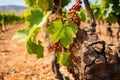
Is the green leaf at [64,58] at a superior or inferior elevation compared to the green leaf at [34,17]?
inferior

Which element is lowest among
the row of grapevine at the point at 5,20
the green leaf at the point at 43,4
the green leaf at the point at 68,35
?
the row of grapevine at the point at 5,20

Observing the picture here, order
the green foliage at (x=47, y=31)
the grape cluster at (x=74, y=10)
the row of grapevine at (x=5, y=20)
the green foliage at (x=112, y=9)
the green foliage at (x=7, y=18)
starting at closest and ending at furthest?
the green foliage at (x=47, y=31) → the grape cluster at (x=74, y=10) → the green foliage at (x=112, y=9) → the row of grapevine at (x=5, y=20) → the green foliage at (x=7, y=18)

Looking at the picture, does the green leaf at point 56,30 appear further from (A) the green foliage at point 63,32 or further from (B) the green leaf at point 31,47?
(B) the green leaf at point 31,47

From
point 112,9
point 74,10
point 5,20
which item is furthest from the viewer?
point 5,20

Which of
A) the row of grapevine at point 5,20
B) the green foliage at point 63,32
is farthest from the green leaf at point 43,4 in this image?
the row of grapevine at point 5,20

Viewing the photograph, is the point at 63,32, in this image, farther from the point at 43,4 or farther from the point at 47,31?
the point at 43,4

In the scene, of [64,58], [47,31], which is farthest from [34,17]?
[64,58]

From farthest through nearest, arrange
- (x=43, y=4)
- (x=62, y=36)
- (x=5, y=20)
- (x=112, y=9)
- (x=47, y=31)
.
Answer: (x=5, y=20) → (x=112, y=9) → (x=43, y=4) → (x=47, y=31) → (x=62, y=36)

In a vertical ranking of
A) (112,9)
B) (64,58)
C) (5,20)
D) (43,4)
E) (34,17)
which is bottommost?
(5,20)

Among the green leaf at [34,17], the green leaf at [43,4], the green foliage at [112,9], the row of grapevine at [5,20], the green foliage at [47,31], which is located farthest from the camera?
the row of grapevine at [5,20]

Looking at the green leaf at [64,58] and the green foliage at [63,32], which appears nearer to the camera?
the green foliage at [63,32]

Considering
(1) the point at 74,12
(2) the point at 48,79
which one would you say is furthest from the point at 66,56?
(2) the point at 48,79

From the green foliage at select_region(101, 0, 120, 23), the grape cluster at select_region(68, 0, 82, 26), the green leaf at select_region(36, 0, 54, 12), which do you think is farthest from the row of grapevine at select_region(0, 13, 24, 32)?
the grape cluster at select_region(68, 0, 82, 26)

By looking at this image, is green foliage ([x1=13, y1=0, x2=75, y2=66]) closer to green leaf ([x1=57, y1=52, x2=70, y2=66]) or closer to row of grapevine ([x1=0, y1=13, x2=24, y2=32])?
green leaf ([x1=57, y1=52, x2=70, y2=66])
